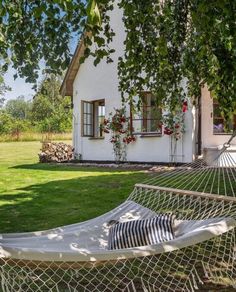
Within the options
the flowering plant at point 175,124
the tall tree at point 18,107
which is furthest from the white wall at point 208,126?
the tall tree at point 18,107

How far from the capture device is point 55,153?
12.7 meters

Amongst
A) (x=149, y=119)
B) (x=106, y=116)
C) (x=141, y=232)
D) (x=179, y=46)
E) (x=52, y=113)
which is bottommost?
(x=141, y=232)

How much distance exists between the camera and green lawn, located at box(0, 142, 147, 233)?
16.2ft

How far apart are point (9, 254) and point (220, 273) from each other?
167cm

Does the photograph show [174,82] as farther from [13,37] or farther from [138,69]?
[13,37]

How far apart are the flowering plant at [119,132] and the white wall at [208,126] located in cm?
173

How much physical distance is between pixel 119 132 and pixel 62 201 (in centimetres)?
485

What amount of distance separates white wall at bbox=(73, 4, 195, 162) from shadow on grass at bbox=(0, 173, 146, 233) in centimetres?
182

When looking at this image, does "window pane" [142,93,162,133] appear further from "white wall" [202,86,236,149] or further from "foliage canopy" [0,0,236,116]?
"foliage canopy" [0,0,236,116]

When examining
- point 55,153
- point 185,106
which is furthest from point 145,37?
point 55,153

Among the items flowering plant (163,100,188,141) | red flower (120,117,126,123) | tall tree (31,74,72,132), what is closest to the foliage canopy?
tall tree (31,74,72,132)

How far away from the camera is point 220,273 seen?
10.2 feet

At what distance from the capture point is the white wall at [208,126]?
978 cm

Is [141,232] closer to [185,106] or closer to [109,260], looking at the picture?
[109,260]
